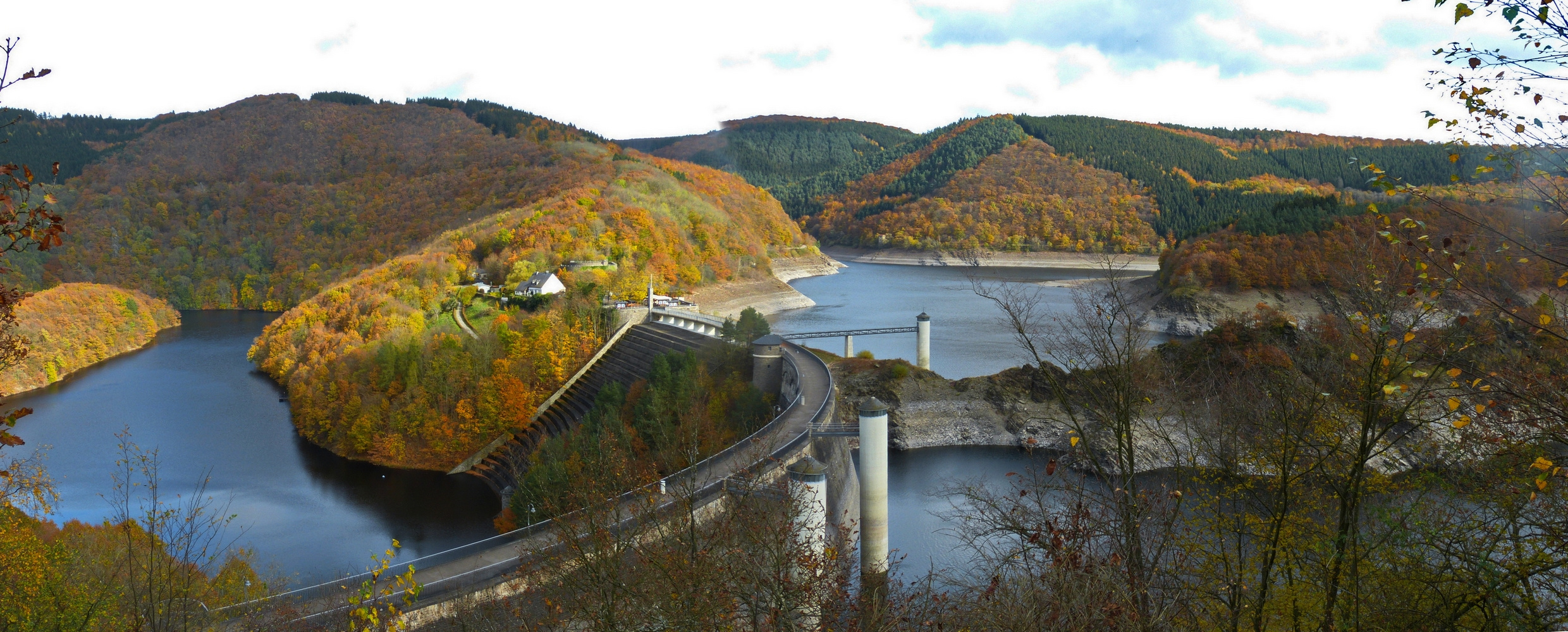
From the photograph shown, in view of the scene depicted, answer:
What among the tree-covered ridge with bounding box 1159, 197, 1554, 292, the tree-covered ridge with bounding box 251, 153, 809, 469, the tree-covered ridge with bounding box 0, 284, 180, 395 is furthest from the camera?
the tree-covered ridge with bounding box 1159, 197, 1554, 292

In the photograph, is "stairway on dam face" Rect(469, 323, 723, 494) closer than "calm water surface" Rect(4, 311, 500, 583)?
No

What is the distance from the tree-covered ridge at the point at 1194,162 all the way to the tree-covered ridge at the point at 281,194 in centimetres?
8156

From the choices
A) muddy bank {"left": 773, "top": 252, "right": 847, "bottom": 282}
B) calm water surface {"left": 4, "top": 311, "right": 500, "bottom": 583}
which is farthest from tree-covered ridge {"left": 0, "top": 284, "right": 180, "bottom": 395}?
muddy bank {"left": 773, "top": 252, "right": 847, "bottom": 282}

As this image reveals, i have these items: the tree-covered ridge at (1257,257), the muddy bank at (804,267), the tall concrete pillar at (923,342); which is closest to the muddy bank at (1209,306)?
the tree-covered ridge at (1257,257)

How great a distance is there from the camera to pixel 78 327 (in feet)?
197

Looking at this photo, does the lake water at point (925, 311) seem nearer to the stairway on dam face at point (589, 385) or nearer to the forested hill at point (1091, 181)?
the stairway on dam face at point (589, 385)

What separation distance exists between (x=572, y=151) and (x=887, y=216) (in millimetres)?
58494

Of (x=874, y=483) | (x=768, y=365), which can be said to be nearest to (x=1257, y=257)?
(x=768, y=365)

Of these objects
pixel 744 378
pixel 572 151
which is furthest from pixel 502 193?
pixel 744 378

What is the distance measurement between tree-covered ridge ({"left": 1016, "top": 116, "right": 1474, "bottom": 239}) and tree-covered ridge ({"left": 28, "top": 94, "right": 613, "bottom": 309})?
3211 inches

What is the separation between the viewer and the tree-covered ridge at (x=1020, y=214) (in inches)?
4823

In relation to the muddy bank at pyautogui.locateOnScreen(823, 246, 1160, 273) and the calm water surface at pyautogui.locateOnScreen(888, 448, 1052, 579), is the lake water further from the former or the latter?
the calm water surface at pyautogui.locateOnScreen(888, 448, 1052, 579)

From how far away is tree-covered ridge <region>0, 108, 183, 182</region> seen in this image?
126 metres

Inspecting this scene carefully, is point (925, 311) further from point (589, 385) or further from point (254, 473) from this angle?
point (254, 473)
